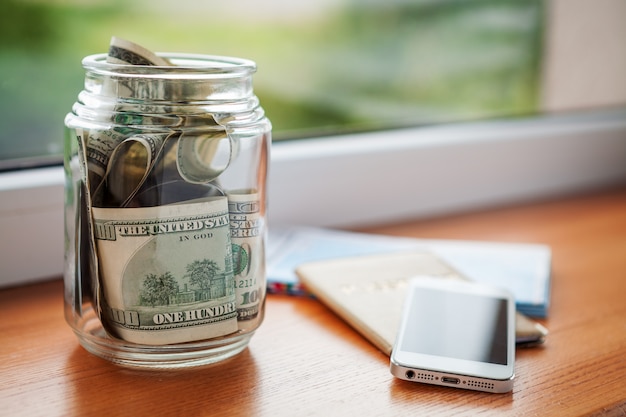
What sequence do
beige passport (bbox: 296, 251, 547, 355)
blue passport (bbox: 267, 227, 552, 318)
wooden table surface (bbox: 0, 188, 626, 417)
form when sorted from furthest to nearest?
1. blue passport (bbox: 267, 227, 552, 318)
2. beige passport (bbox: 296, 251, 547, 355)
3. wooden table surface (bbox: 0, 188, 626, 417)

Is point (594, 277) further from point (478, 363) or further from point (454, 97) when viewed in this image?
point (454, 97)

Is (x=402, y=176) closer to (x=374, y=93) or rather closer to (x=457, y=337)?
(x=374, y=93)

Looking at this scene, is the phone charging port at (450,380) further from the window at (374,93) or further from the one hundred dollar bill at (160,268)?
the window at (374,93)

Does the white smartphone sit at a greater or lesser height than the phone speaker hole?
greater

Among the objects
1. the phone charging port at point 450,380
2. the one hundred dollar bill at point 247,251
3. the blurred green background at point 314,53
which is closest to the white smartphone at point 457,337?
the phone charging port at point 450,380

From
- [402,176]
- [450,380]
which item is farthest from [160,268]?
[402,176]

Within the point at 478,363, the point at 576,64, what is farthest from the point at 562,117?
the point at 478,363

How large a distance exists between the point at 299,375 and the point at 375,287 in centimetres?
17

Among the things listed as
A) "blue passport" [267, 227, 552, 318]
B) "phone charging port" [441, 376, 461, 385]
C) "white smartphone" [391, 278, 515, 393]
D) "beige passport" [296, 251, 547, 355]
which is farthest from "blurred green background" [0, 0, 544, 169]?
"phone charging port" [441, 376, 461, 385]

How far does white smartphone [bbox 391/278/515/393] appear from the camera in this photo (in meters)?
0.58

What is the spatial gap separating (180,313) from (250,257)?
0.26ft

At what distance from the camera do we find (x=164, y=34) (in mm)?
958

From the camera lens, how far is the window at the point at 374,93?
85cm

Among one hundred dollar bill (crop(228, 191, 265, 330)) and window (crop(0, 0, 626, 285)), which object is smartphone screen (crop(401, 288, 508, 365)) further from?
window (crop(0, 0, 626, 285))
